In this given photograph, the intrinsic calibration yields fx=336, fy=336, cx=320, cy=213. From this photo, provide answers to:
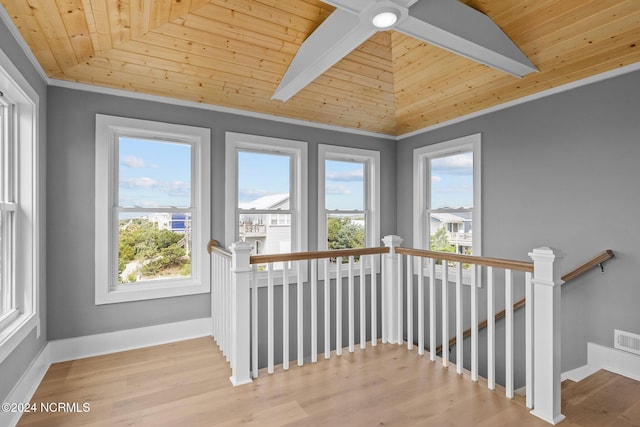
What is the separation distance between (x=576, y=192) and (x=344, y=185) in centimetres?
245

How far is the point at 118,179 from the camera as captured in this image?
3.08m

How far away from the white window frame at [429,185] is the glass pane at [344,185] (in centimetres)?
73

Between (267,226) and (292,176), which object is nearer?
(267,226)

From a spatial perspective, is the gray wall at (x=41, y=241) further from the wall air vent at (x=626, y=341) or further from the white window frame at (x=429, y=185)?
the wall air vent at (x=626, y=341)

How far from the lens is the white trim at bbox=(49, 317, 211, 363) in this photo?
2.79 meters

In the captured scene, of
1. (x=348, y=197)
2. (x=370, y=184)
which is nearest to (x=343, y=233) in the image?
(x=348, y=197)

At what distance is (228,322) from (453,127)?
327 cm

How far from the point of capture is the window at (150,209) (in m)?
2.96

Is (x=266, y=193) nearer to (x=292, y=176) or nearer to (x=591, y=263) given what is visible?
(x=292, y=176)

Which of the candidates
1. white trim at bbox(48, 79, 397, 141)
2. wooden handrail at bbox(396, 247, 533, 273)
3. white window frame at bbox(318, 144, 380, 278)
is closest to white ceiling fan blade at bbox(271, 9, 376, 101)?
white trim at bbox(48, 79, 397, 141)

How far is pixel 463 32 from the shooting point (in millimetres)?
2248

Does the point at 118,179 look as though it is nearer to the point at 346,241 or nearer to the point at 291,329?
the point at 291,329

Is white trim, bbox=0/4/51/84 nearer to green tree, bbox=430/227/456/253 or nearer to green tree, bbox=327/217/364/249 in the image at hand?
green tree, bbox=327/217/364/249

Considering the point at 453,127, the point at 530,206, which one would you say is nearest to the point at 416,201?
the point at 453,127
